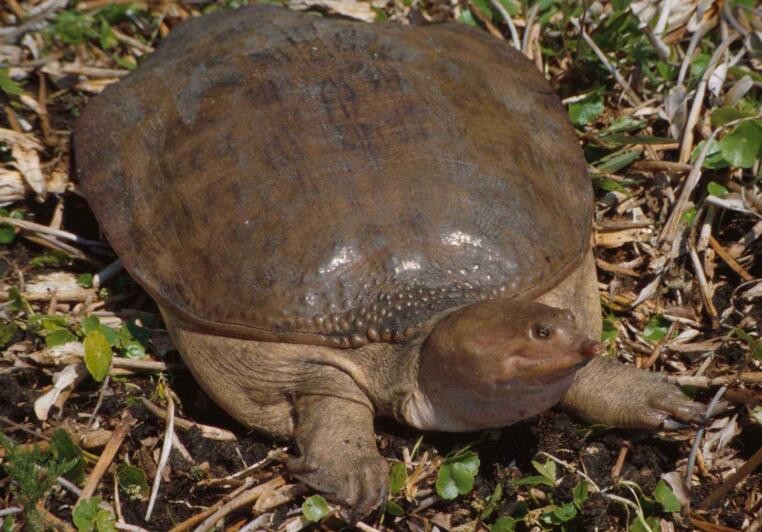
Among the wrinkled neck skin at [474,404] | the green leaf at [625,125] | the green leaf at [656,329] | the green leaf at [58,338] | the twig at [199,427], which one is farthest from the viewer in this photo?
the green leaf at [625,125]

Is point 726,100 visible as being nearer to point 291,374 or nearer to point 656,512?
point 656,512

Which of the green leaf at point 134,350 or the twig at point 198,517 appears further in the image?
the green leaf at point 134,350

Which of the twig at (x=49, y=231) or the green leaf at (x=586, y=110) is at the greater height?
the green leaf at (x=586, y=110)

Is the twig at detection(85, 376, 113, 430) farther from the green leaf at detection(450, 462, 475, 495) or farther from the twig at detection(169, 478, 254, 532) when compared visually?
the green leaf at detection(450, 462, 475, 495)

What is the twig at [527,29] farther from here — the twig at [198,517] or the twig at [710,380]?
the twig at [198,517]

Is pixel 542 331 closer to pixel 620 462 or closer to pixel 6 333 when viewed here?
pixel 620 462

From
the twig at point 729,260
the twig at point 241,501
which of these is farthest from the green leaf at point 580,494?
the twig at point 729,260
